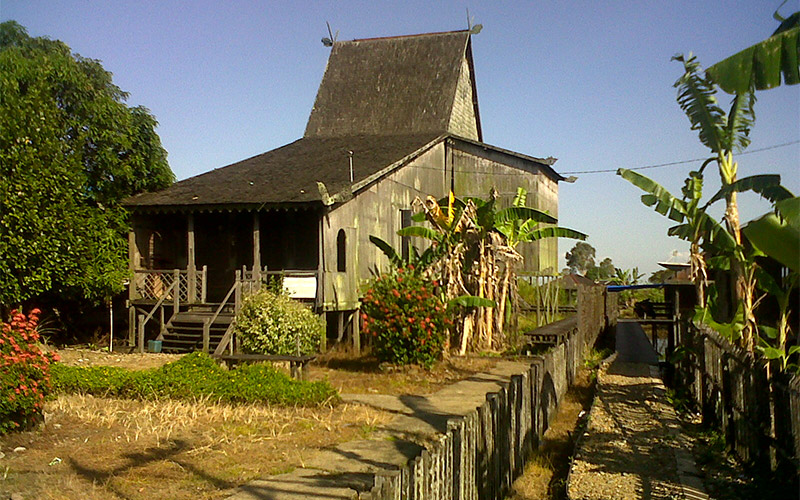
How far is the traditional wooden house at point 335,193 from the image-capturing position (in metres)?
18.8

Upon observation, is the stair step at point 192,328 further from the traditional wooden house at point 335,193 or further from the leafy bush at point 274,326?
the leafy bush at point 274,326

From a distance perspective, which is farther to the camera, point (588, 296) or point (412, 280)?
point (588, 296)

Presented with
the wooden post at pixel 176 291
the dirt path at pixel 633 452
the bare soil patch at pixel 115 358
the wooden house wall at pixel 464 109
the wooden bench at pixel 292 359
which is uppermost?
the wooden house wall at pixel 464 109

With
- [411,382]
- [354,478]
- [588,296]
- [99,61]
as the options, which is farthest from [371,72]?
[354,478]

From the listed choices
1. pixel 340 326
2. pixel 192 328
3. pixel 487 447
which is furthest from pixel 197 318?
pixel 487 447

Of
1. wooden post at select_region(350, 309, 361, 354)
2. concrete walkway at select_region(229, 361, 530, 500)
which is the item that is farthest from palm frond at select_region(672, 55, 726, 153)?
wooden post at select_region(350, 309, 361, 354)

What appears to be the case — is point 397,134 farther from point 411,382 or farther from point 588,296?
point 411,382

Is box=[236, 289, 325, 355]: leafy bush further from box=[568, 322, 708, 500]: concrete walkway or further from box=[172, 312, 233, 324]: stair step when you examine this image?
box=[568, 322, 708, 500]: concrete walkway

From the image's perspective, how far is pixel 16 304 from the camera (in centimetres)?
1767

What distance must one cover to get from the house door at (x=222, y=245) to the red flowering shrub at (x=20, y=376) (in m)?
13.3

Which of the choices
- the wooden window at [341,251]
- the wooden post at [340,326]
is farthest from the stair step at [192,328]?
the wooden window at [341,251]

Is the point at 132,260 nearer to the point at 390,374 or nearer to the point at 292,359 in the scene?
the point at 390,374

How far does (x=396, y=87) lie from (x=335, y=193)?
13.7 meters

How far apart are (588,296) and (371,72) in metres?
16.6
